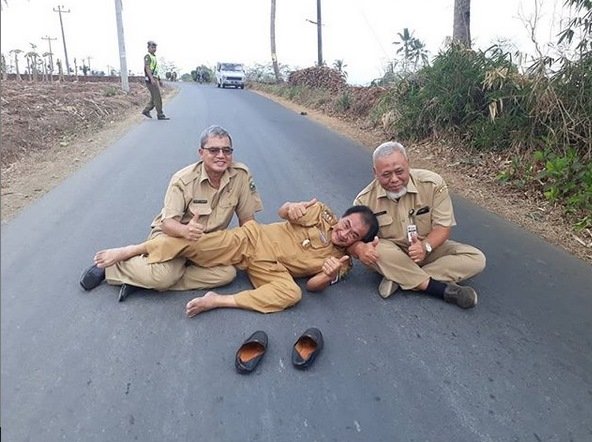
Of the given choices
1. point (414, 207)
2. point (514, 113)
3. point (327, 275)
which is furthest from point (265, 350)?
point (514, 113)

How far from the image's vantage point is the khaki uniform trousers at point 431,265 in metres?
3.05

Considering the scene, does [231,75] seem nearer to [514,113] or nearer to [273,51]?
[273,51]

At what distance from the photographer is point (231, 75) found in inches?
1121

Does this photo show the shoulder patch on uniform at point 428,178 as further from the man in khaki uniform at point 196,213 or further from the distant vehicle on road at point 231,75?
the distant vehicle on road at point 231,75

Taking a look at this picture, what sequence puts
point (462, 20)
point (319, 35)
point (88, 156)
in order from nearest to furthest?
point (88, 156) < point (462, 20) < point (319, 35)

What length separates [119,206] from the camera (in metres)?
4.58

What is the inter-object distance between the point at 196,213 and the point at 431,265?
1.52 meters

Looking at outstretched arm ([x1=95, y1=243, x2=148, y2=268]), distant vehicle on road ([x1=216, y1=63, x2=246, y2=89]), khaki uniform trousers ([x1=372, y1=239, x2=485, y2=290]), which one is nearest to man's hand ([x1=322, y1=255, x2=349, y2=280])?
khaki uniform trousers ([x1=372, y1=239, x2=485, y2=290])

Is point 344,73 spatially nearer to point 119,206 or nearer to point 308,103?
point 308,103

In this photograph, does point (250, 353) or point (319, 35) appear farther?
point (319, 35)

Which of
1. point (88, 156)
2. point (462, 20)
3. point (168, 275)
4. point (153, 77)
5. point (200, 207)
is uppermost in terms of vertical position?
point (462, 20)

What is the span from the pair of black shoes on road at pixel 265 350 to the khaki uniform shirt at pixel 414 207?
1018 millimetres

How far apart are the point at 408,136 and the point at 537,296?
17.9ft

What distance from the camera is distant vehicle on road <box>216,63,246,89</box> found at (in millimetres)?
28422
